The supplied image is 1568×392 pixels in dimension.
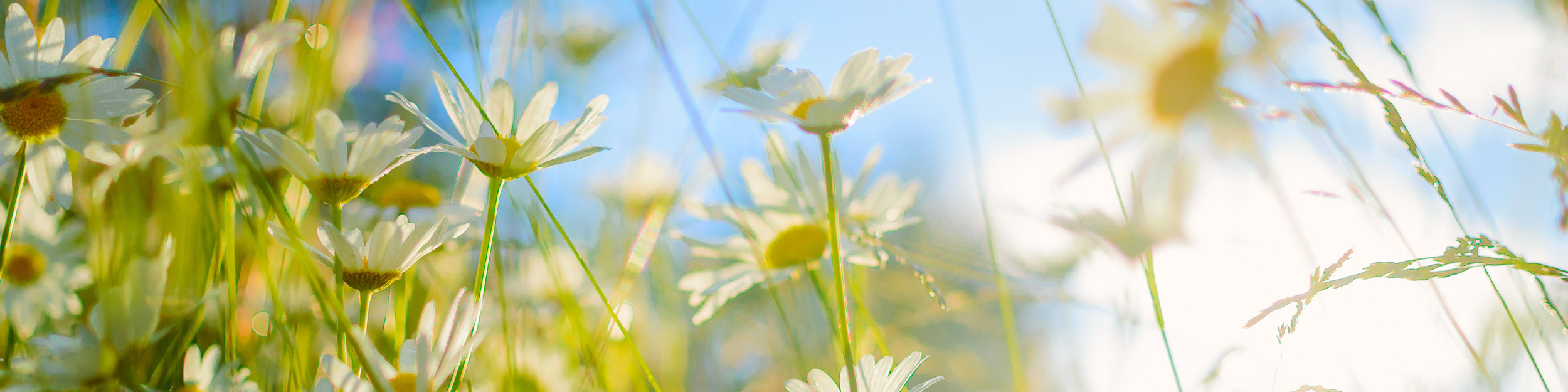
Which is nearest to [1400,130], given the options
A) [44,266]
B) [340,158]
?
[340,158]

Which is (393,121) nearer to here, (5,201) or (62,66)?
(62,66)

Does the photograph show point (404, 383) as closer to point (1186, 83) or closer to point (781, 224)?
point (781, 224)

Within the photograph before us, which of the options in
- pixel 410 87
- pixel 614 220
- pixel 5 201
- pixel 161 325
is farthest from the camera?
pixel 410 87

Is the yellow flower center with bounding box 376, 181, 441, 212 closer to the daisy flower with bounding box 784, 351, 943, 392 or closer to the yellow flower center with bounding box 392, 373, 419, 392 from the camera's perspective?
the yellow flower center with bounding box 392, 373, 419, 392

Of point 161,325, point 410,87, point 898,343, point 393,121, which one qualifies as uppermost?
point 410,87

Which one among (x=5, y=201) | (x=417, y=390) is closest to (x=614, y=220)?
(x=5, y=201)

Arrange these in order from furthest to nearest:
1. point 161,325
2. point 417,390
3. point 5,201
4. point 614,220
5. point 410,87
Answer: point 410,87 → point 614,220 → point 5,201 → point 161,325 → point 417,390

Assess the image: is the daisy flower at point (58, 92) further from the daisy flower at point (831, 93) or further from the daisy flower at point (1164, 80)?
the daisy flower at point (1164, 80)
